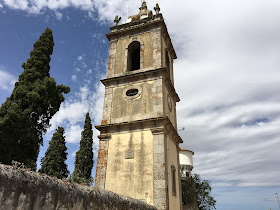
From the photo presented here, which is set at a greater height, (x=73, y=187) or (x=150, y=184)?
(x=150, y=184)

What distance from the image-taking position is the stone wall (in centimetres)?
329

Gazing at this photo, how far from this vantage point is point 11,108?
13742 mm

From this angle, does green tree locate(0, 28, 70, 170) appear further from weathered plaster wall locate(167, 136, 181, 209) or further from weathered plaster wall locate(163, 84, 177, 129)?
weathered plaster wall locate(167, 136, 181, 209)

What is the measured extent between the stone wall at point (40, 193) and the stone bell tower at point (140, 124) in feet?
20.6

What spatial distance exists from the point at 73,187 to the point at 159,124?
834cm

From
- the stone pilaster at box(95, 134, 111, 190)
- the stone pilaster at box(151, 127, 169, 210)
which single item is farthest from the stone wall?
the stone pilaster at box(95, 134, 111, 190)

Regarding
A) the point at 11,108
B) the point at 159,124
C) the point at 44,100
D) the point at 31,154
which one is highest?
the point at 44,100

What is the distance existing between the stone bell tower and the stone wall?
629cm

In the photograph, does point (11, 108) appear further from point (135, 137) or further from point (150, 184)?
point (150, 184)

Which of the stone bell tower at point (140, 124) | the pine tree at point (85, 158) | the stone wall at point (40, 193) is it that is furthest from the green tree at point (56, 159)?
the stone wall at point (40, 193)

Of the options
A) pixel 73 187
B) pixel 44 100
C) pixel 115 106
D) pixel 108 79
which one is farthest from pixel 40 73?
pixel 73 187

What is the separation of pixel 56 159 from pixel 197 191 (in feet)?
63.0

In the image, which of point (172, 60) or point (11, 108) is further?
point (172, 60)

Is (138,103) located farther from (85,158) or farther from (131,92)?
(85,158)
